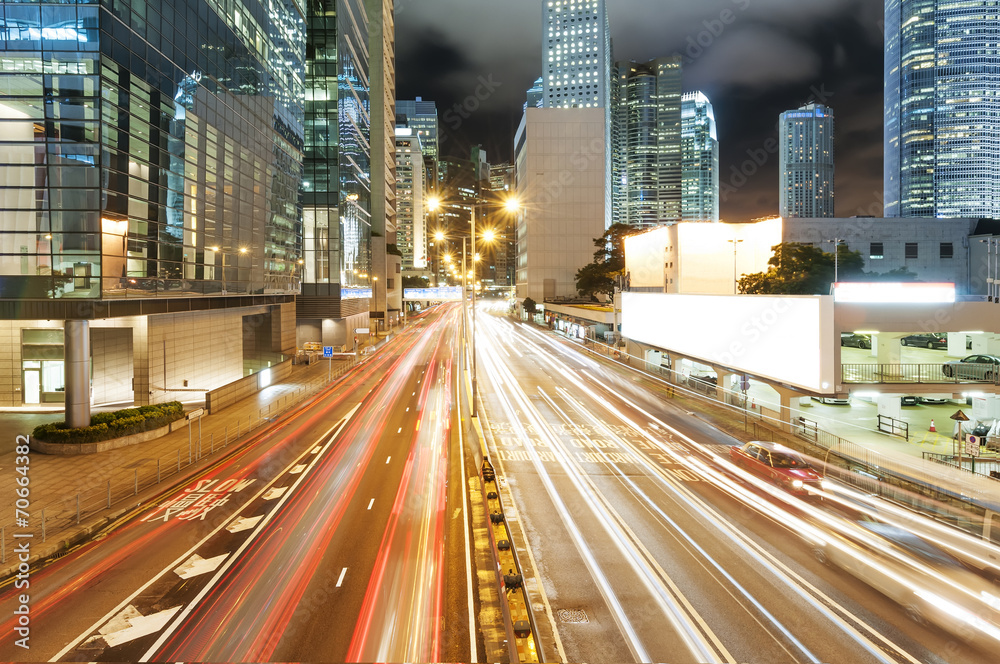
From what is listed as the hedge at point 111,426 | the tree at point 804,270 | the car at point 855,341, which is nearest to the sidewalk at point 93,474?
the hedge at point 111,426

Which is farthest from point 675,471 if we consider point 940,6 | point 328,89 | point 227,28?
point 940,6

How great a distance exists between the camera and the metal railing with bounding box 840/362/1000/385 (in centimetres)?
2348

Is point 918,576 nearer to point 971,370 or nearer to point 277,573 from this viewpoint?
point 277,573

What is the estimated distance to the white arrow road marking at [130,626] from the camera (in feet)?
30.9

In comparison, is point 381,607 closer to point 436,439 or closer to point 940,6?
point 436,439

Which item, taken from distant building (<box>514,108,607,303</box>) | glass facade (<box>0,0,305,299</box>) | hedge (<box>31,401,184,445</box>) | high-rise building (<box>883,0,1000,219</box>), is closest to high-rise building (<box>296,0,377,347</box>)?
glass facade (<box>0,0,305,299</box>)

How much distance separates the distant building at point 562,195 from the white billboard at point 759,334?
3125 inches

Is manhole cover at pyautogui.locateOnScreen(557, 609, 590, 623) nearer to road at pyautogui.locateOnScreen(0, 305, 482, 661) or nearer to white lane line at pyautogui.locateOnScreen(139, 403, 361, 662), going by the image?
road at pyautogui.locateOnScreen(0, 305, 482, 661)

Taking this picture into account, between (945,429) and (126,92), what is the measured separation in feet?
137

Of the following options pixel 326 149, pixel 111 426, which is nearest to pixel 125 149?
pixel 111 426

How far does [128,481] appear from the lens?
17.7 meters

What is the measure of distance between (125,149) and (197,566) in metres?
20.7

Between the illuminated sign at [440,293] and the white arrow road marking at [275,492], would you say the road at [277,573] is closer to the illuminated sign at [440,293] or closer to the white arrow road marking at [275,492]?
the white arrow road marking at [275,492]

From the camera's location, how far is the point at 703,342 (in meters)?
32.5
